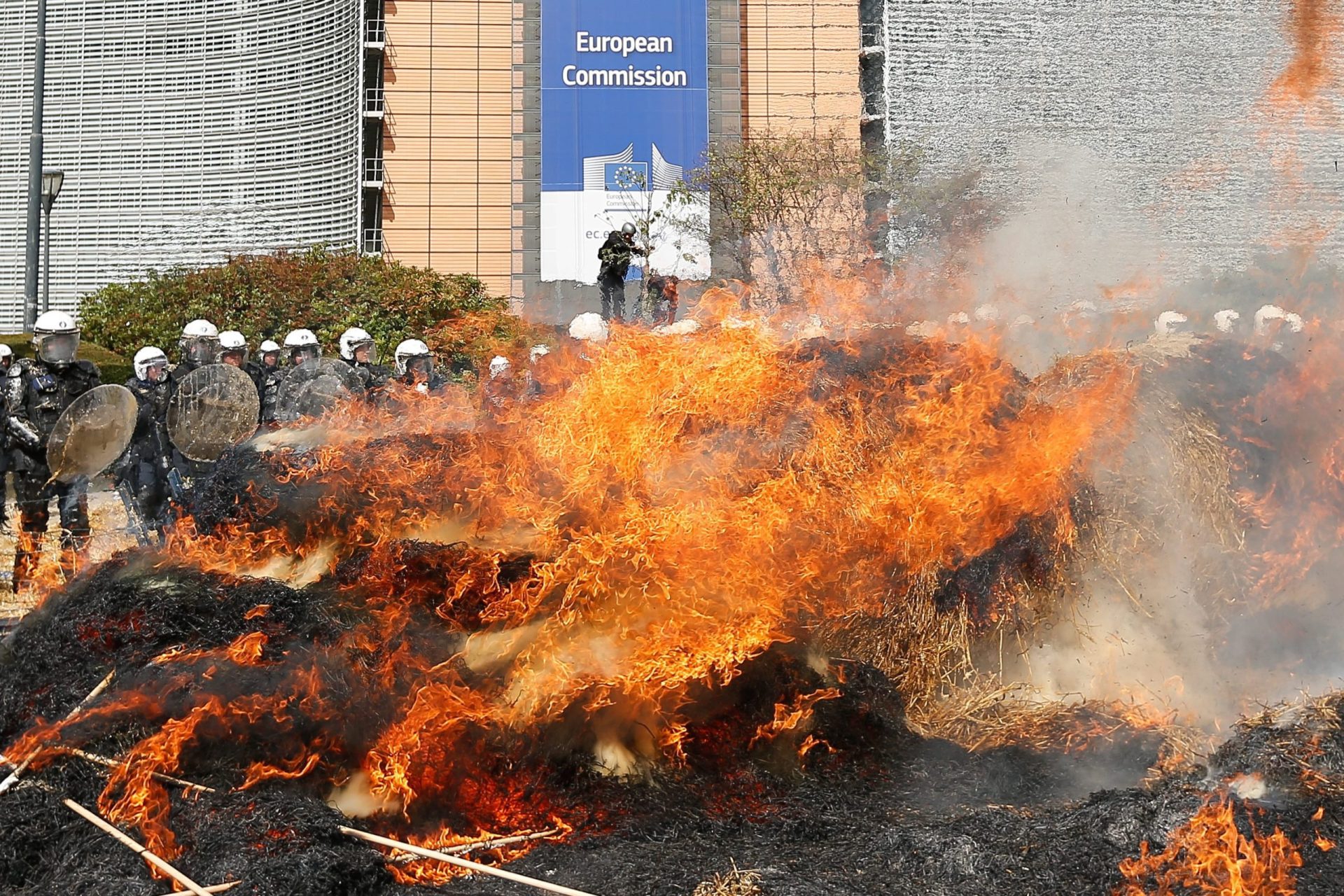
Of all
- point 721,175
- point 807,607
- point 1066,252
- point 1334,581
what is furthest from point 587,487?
point 721,175

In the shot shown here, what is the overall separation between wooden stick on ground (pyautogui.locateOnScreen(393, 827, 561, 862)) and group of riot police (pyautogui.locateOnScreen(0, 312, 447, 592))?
4.94m

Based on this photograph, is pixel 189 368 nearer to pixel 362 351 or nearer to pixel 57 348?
pixel 57 348

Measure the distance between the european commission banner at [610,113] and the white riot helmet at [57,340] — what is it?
54.2ft

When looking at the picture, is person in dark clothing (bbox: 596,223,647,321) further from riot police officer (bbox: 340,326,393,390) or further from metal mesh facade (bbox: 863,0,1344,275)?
metal mesh facade (bbox: 863,0,1344,275)

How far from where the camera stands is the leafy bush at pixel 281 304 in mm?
18141

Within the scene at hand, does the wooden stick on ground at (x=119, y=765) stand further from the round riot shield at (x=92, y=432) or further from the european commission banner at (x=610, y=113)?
the european commission banner at (x=610, y=113)

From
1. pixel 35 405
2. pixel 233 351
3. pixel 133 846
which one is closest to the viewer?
pixel 133 846

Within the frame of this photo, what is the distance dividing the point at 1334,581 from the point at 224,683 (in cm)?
556

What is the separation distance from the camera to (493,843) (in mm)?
5000

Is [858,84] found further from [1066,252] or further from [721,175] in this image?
[1066,252]

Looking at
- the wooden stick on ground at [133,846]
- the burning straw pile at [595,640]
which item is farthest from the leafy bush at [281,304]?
the wooden stick on ground at [133,846]

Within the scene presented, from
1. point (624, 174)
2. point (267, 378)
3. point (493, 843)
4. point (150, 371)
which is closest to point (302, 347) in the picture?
point (267, 378)

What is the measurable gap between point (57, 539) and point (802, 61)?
22120 mm

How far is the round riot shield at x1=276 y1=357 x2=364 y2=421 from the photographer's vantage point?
965cm
